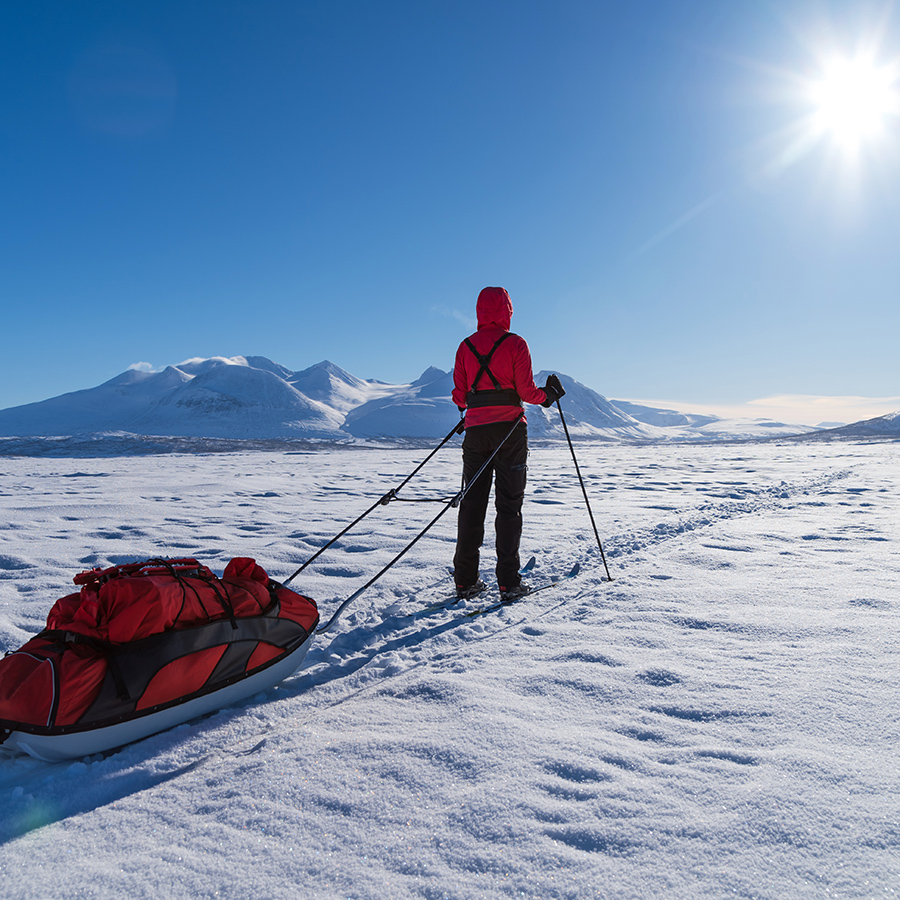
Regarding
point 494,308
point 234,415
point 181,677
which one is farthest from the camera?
point 234,415

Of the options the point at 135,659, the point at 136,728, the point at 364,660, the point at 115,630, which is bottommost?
the point at 364,660

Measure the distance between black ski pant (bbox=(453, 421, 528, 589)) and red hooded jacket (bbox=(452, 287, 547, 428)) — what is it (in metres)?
0.12

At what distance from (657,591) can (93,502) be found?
8331 mm

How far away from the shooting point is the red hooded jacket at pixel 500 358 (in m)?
4.00

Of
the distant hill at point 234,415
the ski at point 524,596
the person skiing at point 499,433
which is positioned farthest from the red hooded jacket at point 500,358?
the distant hill at point 234,415

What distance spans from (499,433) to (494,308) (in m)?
1.03

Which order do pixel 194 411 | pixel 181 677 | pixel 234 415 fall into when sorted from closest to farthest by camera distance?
pixel 181 677
pixel 234 415
pixel 194 411

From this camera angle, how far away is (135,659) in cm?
208

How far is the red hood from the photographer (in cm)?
407

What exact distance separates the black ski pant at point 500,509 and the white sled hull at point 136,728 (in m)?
1.78

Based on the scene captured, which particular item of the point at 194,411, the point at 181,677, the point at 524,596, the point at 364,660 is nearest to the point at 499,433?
the point at 524,596

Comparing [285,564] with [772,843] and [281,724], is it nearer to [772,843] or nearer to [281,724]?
[281,724]

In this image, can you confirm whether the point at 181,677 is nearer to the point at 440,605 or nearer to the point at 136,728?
the point at 136,728

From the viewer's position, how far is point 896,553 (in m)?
4.74
